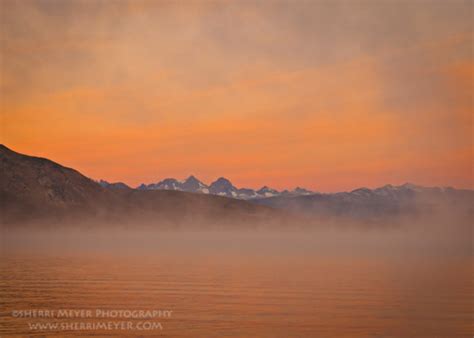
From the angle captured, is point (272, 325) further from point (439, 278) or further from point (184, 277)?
point (439, 278)

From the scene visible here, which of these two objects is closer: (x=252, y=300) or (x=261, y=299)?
(x=252, y=300)

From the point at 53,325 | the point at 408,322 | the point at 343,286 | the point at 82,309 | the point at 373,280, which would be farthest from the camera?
the point at 373,280

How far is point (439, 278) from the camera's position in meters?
Result: 80.6

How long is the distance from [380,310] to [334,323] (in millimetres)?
7978

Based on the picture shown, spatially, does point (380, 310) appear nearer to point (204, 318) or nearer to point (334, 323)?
point (334, 323)

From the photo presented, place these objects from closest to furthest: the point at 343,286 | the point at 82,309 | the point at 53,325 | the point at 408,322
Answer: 1. the point at 53,325
2. the point at 408,322
3. the point at 82,309
4. the point at 343,286

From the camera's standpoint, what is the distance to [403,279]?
7875cm

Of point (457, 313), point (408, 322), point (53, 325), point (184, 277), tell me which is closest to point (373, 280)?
point (184, 277)

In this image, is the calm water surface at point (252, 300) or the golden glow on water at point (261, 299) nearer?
the calm water surface at point (252, 300)

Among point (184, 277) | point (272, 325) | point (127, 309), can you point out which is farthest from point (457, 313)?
point (184, 277)

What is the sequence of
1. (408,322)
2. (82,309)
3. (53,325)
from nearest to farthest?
(53,325) < (408,322) < (82,309)

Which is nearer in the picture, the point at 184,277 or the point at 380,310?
the point at 380,310

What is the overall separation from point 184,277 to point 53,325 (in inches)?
1468

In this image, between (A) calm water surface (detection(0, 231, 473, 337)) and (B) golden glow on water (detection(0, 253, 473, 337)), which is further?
(B) golden glow on water (detection(0, 253, 473, 337))
